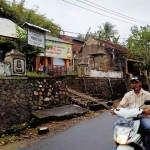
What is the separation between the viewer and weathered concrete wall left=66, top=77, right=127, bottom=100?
16.2m

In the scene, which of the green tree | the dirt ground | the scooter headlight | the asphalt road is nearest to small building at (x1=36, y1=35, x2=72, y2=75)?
the green tree

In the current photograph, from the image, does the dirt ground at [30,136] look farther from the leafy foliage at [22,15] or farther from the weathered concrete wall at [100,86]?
the leafy foliage at [22,15]

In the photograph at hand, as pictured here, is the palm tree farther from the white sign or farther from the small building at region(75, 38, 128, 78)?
the white sign

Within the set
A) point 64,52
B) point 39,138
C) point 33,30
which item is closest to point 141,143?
point 39,138

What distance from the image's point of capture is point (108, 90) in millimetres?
19219

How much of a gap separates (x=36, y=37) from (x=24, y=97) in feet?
11.3

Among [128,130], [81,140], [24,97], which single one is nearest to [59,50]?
[24,97]

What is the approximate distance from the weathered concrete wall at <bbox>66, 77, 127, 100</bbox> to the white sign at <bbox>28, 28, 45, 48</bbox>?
14.8 ft

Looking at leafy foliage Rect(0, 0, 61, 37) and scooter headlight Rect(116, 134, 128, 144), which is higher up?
leafy foliage Rect(0, 0, 61, 37)

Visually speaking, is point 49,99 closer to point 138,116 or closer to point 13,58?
point 13,58

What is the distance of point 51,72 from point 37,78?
29.1 feet

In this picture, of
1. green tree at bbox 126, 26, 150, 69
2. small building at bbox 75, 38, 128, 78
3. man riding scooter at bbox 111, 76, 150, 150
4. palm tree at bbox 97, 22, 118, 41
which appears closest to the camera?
man riding scooter at bbox 111, 76, 150, 150

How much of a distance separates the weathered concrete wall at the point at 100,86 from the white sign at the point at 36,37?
14.8 ft

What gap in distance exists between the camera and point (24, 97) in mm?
9836
